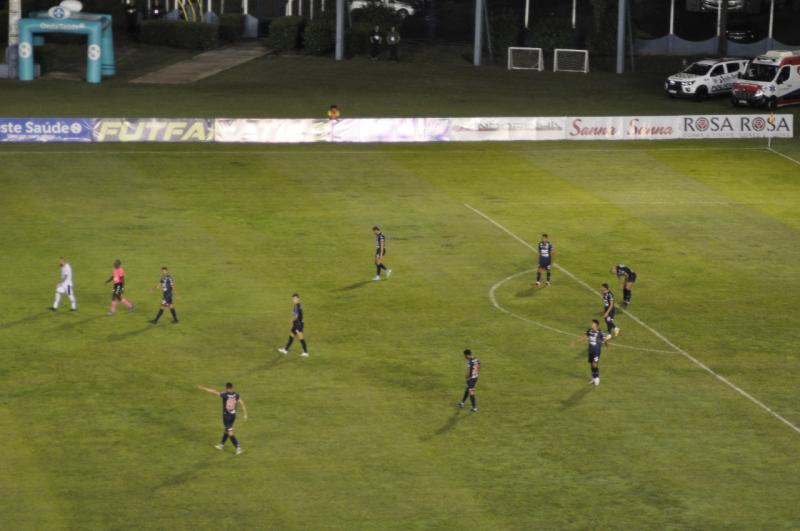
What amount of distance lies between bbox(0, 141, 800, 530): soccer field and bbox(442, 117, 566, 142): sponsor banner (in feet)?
13.3

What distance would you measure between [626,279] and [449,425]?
11.9 metres

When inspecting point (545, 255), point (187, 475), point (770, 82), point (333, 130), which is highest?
point (770, 82)

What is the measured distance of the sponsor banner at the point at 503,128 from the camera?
7050 centimetres

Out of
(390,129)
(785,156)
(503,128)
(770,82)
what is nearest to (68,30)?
(390,129)

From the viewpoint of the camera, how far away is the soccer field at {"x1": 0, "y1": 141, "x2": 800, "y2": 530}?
99.1 ft

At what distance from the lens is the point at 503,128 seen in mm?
70938

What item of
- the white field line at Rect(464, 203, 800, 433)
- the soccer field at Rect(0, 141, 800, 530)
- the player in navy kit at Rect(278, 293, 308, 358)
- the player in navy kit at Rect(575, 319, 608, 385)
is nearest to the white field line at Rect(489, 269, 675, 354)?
the soccer field at Rect(0, 141, 800, 530)

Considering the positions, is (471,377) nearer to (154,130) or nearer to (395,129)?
(154,130)

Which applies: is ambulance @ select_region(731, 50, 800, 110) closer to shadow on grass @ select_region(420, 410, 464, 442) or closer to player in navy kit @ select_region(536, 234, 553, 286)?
player in navy kit @ select_region(536, 234, 553, 286)

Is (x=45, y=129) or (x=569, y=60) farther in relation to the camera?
(x=569, y=60)

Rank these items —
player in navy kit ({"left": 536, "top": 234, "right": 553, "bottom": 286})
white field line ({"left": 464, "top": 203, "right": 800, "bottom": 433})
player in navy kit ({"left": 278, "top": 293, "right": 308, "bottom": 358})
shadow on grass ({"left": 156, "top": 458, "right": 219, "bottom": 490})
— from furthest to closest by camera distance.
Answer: player in navy kit ({"left": 536, "top": 234, "right": 553, "bottom": 286}) → player in navy kit ({"left": 278, "top": 293, "right": 308, "bottom": 358}) → white field line ({"left": 464, "top": 203, "right": 800, "bottom": 433}) → shadow on grass ({"left": 156, "top": 458, "right": 219, "bottom": 490})

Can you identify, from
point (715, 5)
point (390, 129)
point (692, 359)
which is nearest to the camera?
point (692, 359)

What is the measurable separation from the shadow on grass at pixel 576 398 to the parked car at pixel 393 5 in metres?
62.9

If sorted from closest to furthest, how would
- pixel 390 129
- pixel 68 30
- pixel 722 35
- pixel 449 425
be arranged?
pixel 449 425 < pixel 390 129 < pixel 68 30 < pixel 722 35
